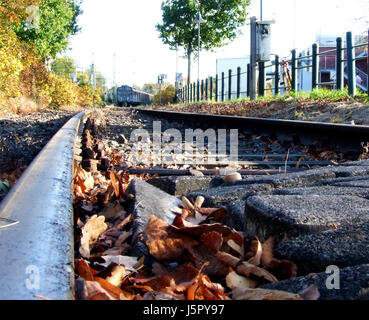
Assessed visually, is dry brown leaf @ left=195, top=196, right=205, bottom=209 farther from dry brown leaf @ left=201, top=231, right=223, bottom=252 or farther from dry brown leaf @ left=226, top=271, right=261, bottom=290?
dry brown leaf @ left=226, top=271, right=261, bottom=290

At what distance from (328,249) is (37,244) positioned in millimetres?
791

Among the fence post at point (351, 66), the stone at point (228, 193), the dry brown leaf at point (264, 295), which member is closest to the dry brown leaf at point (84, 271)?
the dry brown leaf at point (264, 295)

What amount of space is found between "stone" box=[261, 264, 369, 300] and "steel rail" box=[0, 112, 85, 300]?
1.74 feet

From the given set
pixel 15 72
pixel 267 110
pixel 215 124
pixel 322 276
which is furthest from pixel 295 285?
pixel 15 72

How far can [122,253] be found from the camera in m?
1.65

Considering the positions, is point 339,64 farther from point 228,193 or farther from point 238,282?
point 238,282

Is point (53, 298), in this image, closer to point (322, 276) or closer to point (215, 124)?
point (322, 276)

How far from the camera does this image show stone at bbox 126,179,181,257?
1.72 meters

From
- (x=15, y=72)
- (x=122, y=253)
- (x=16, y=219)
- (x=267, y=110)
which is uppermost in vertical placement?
(x=15, y=72)

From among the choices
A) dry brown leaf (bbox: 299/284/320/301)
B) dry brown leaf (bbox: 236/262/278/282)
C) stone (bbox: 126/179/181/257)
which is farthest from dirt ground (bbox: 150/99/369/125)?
dry brown leaf (bbox: 299/284/320/301)

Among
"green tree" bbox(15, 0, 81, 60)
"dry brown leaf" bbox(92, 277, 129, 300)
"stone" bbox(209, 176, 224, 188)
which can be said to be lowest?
"dry brown leaf" bbox(92, 277, 129, 300)

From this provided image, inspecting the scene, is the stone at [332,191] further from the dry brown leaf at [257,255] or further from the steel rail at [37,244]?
the steel rail at [37,244]

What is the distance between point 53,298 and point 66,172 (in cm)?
161

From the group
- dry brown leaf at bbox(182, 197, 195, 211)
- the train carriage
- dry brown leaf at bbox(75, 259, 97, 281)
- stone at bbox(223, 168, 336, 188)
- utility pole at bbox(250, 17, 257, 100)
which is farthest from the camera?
the train carriage
